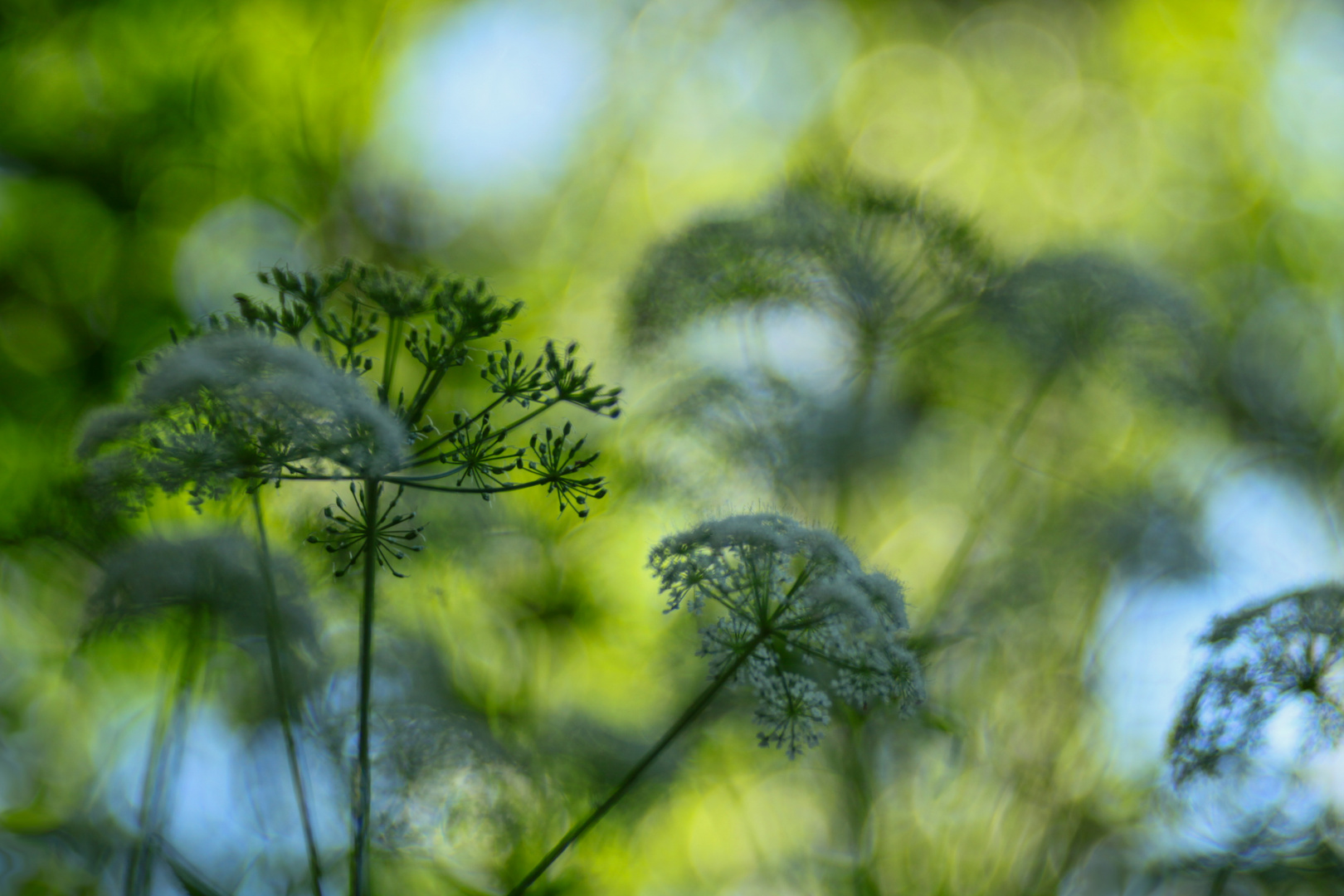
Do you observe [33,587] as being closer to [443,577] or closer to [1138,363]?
[443,577]

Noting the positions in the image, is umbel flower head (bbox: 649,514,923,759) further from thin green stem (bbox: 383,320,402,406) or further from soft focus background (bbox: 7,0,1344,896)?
soft focus background (bbox: 7,0,1344,896)

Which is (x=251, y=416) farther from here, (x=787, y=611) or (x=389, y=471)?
(x=787, y=611)

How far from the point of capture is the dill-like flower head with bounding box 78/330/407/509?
1.03m

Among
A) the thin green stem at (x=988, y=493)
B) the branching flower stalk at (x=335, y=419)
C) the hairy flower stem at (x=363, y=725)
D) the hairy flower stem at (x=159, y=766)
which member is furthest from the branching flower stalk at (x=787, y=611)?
the thin green stem at (x=988, y=493)

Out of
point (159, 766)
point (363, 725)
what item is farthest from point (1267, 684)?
point (159, 766)

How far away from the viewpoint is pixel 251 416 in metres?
1.04

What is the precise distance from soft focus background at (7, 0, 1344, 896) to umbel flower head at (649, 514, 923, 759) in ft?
2.51

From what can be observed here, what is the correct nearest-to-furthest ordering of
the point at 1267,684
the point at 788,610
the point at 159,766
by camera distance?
the point at 788,610, the point at 159,766, the point at 1267,684

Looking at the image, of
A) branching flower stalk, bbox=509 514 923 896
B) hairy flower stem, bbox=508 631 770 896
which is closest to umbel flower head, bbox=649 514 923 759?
branching flower stalk, bbox=509 514 923 896

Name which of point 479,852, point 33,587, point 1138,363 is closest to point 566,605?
point 479,852

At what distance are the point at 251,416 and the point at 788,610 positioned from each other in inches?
28.8

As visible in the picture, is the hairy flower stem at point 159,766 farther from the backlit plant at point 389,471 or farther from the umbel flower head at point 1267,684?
the umbel flower head at point 1267,684

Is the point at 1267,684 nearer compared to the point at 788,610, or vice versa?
the point at 788,610

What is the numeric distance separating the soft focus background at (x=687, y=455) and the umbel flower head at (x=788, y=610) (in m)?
0.76
